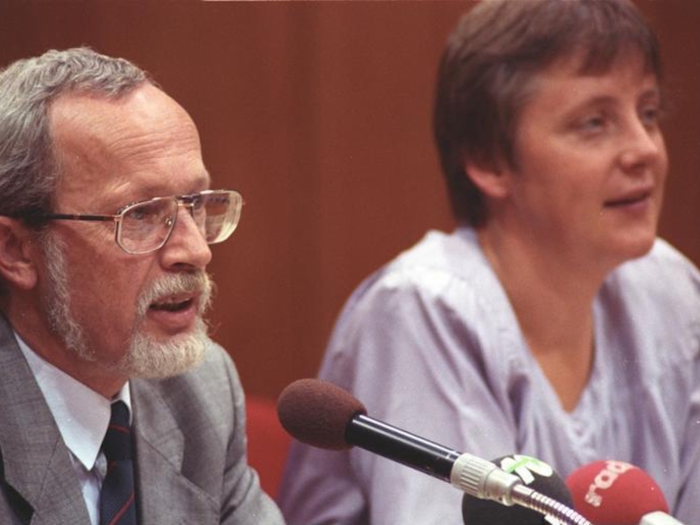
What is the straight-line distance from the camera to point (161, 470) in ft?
4.91

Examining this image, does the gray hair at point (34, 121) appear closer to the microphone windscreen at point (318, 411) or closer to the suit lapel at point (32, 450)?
the suit lapel at point (32, 450)

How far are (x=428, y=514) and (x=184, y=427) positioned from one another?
37 cm

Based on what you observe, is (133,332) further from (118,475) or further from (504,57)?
(504,57)

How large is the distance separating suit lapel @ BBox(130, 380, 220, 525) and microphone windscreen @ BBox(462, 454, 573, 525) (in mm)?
398

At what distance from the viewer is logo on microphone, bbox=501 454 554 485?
1225 millimetres

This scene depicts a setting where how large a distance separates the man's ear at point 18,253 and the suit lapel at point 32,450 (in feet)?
0.21

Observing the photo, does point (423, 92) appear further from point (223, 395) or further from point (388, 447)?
point (388, 447)

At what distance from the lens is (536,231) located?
6.59ft

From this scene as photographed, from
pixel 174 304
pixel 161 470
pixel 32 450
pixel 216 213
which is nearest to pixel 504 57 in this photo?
pixel 216 213

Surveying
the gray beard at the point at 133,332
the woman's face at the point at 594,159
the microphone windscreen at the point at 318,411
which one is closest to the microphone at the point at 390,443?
the microphone windscreen at the point at 318,411

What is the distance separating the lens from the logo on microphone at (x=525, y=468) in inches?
48.2

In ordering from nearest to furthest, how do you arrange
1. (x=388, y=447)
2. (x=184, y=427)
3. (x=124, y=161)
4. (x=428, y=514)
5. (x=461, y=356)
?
(x=388, y=447), (x=124, y=161), (x=184, y=427), (x=428, y=514), (x=461, y=356)

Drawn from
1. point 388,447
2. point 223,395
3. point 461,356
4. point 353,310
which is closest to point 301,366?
point 353,310

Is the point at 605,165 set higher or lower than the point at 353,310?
higher
